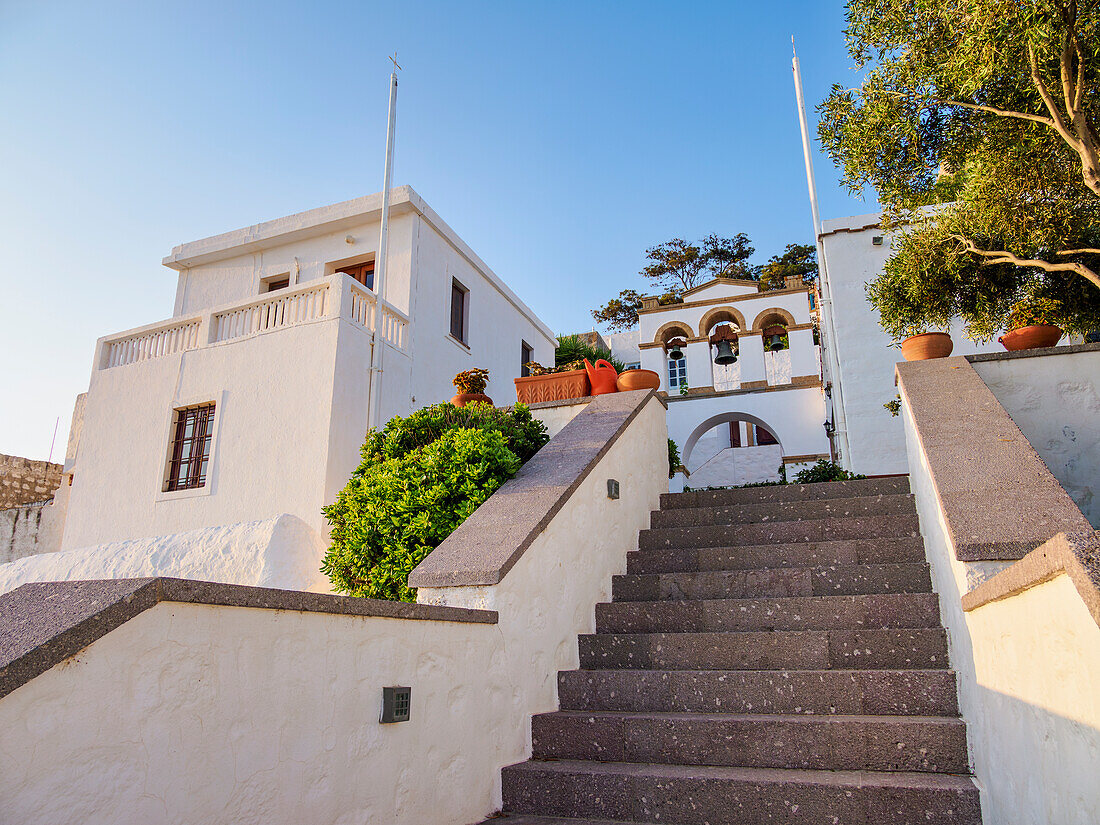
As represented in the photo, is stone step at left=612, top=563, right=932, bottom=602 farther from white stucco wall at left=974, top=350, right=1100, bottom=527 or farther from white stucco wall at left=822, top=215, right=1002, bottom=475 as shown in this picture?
white stucco wall at left=822, top=215, right=1002, bottom=475

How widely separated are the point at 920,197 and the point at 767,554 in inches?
136

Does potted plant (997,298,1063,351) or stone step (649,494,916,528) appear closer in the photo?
stone step (649,494,916,528)

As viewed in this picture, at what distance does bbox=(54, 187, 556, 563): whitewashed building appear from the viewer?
7.98 meters

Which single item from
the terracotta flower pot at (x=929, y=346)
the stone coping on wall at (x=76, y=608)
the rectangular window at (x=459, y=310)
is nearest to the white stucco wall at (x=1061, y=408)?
the terracotta flower pot at (x=929, y=346)

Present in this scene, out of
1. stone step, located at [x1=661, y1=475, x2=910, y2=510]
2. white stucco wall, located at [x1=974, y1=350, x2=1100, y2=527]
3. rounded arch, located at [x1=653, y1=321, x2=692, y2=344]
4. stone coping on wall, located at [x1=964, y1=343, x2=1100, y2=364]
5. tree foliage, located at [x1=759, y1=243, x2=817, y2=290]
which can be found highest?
tree foliage, located at [x1=759, y1=243, x2=817, y2=290]

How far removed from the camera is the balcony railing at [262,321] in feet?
27.7

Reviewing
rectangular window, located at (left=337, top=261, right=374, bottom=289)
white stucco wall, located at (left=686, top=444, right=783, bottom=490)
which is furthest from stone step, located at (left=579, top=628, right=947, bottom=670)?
white stucco wall, located at (left=686, top=444, right=783, bottom=490)

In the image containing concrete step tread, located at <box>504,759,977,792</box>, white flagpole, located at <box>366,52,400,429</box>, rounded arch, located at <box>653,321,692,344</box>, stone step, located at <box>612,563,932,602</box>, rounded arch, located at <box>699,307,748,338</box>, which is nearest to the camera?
concrete step tread, located at <box>504,759,977,792</box>

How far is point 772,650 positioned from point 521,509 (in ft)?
5.17

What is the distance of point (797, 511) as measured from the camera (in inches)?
195

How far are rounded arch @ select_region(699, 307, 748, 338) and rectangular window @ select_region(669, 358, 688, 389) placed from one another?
1.06m

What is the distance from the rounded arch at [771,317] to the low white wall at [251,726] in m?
15.4

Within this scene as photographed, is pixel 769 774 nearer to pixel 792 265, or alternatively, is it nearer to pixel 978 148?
pixel 978 148

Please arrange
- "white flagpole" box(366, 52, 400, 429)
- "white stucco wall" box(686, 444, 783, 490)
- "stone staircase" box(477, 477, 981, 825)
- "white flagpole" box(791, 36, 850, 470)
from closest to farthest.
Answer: "stone staircase" box(477, 477, 981, 825)
"white flagpole" box(366, 52, 400, 429)
"white flagpole" box(791, 36, 850, 470)
"white stucco wall" box(686, 444, 783, 490)
